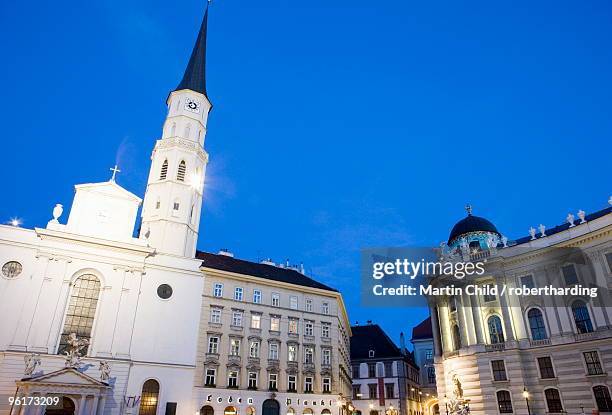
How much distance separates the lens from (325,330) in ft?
156

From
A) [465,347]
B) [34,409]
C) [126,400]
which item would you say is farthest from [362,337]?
[34,409]

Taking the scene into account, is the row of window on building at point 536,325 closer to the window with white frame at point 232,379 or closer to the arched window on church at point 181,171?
the window with white frame at point 232,379

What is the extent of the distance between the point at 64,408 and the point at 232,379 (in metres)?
13.8

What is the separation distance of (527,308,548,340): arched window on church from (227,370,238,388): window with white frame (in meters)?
27.2

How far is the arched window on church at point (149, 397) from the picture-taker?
35.2 metres

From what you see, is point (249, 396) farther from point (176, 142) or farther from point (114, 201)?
point (176, 142)

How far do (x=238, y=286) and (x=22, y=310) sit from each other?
18.7 metres

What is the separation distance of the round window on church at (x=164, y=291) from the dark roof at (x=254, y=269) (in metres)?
5.23

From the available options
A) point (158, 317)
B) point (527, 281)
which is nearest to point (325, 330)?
point (158, 317)

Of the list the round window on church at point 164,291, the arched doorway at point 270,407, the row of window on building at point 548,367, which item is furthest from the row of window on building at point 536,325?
the round window on church at point 164,291

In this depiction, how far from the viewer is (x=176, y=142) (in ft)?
155

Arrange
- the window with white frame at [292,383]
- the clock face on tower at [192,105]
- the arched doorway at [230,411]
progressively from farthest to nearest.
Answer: the clock face on tower at [192,105] < the window with white frame at [292,383] < the arched doorway at [230,411]

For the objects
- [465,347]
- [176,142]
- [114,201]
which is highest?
[176,142]

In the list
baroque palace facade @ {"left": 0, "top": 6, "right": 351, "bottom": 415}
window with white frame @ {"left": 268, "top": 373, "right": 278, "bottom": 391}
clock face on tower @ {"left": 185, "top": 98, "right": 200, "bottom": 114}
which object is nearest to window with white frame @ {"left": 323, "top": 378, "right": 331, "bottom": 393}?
baroque palace facade @ {"left": 0, "top": 6, "right": 351, "bottom": 415}
